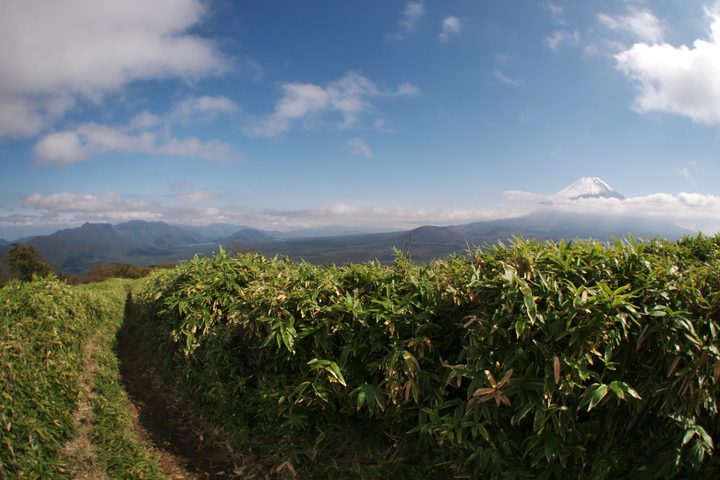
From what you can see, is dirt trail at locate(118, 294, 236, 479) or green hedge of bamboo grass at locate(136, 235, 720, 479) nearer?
green hedge of bamboo grass at locate(136, 235, 720, 479)

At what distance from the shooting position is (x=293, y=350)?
2.48m

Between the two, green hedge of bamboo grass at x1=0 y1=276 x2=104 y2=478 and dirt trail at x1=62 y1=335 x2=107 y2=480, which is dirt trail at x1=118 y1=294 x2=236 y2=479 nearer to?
dirt trail at x1=62 y1=335 x2=107 y2=480

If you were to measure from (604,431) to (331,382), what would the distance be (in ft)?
6.04

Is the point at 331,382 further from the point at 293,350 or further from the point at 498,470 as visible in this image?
the point at 498,470

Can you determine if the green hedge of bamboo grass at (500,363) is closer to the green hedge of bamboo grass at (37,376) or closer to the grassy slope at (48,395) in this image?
the grassy slope at (48,395)

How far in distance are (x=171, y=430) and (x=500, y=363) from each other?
3.90 meters

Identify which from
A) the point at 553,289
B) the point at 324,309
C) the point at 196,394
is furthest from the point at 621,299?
the point at 196,394

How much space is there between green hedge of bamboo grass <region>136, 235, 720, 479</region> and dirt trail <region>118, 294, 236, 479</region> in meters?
0.46

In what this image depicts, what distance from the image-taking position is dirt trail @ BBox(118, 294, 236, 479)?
3.00 m

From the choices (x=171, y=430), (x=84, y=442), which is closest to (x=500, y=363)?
(x=171, y=430)

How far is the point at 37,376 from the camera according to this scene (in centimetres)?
310

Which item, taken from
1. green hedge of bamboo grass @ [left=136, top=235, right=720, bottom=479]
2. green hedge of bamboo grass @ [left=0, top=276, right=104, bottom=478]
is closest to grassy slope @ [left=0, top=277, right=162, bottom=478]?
green hedge of bamboo grass @ [left=0, top=276, right=104, bottom=478]

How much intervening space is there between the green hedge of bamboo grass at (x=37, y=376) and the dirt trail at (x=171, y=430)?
0.81 metres

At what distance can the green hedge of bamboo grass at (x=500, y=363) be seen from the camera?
1.79 metres
